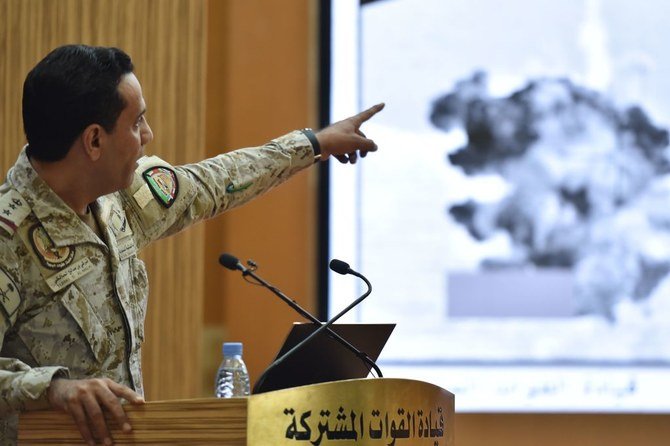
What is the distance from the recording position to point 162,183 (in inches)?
87.2

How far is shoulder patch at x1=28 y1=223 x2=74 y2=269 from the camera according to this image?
180 cm

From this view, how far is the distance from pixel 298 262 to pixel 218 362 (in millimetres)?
575

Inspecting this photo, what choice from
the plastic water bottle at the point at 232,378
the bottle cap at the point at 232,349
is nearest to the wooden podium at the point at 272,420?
the bottle cap at the point at 232,349

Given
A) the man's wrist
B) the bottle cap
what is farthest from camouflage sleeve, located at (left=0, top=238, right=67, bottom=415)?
the bottle cap

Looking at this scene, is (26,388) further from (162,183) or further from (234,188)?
(234,188)

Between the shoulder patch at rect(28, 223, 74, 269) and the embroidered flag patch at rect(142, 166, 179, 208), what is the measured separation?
1.23ft

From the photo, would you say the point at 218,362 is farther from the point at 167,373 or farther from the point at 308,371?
the point at 308,371

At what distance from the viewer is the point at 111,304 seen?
1.92m

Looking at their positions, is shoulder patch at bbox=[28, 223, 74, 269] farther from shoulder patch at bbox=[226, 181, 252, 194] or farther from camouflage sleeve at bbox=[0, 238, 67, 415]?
shoulder patch at bbox=[226, 181, 252, 194]

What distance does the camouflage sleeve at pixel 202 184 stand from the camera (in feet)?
7.14

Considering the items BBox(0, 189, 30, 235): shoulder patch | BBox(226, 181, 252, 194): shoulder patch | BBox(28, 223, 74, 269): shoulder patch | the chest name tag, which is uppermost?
BBox(226, 181, 252, 194): shoulder patch

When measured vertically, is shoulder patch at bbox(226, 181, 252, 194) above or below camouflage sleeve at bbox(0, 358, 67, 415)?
above

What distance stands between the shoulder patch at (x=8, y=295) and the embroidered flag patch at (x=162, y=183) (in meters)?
0.50

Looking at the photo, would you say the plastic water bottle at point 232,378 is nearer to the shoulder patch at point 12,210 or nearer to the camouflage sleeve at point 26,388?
the shoulder patch at point 12,210
